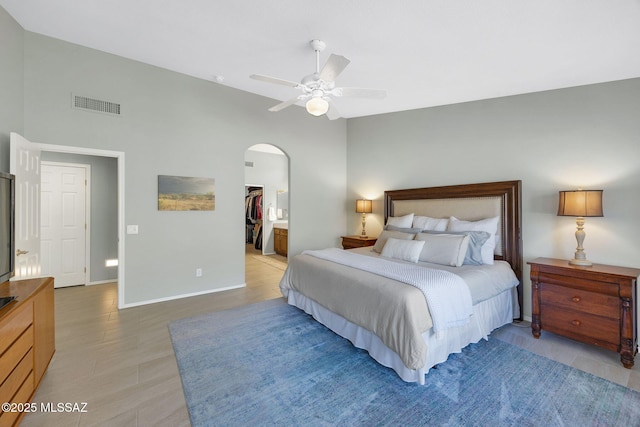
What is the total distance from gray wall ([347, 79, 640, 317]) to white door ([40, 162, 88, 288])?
5.64m

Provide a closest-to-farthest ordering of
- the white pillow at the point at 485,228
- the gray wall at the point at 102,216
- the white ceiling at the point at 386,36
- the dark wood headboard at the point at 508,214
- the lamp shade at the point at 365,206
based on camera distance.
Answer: the white ceiling at the point at 386,36 → the white pillow at the point at 485,228 → the dark wood headboard at the point at 508,214 → the gray wall at the point at 102,216 → the lamp shade at the point at 365,206

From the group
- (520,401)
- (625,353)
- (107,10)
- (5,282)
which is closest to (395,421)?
(520,401)

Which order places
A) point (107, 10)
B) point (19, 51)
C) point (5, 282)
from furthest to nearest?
point (19, 51), point (107, 10), point (5, 282)

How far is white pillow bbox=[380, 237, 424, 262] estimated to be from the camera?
3.30m

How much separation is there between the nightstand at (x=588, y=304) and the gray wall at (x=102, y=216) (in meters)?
6.37

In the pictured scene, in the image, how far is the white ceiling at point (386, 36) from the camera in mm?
2248

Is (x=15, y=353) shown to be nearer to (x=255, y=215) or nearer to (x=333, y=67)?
(x=333, y=67)

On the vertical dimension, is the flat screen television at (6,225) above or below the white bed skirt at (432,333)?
above

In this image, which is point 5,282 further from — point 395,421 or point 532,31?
point 532,31

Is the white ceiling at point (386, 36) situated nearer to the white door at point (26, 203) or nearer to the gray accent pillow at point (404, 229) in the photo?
the white door at point (26, 203)

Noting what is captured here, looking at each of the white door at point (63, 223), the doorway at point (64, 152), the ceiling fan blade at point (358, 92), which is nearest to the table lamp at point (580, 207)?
the ceiling fan blade at point (358, 92)

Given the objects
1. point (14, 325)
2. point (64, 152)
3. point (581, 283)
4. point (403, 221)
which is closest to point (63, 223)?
point (64, 152)

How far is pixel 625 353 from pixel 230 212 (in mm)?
4768

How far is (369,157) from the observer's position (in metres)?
Result: 5.34
